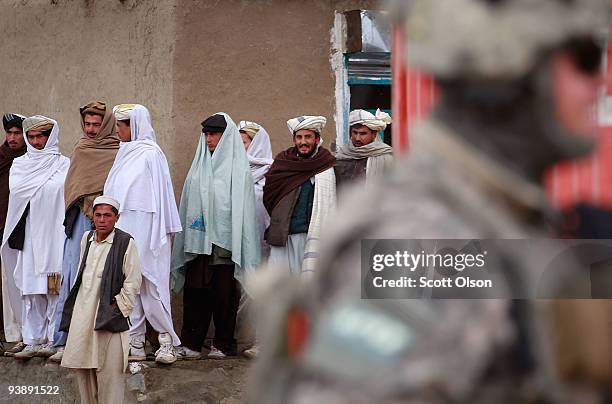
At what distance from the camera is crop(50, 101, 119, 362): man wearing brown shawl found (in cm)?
802

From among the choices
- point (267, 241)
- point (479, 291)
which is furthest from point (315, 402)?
point (267, 241)

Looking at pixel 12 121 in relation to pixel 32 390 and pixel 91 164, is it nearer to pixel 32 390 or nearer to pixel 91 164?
pixel 91 164

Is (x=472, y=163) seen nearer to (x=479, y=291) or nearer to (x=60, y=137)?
(x=479, y=291)

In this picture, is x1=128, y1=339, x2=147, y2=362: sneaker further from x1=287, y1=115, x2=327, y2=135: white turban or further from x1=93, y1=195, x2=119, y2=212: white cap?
x1=287, y1=115, x2=327, y2=135: white turban

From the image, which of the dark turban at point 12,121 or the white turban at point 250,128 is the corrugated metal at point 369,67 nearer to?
the white turban at point 250,128

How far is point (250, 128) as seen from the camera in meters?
8.48

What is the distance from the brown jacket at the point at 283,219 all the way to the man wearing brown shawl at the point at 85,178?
109cm

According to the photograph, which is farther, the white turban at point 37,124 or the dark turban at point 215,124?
the white turban at point 37,124

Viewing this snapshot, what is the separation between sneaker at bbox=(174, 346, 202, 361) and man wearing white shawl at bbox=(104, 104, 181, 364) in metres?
0.06

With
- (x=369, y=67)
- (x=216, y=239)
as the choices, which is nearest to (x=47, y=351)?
(x=216, y=239)

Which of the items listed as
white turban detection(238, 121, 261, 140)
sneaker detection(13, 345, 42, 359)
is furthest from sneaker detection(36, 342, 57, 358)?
white turban detection(238, 121, 261, 140)

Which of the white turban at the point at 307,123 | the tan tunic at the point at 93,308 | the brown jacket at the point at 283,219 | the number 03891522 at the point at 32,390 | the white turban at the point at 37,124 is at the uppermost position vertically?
the white turban at the point at 37,124

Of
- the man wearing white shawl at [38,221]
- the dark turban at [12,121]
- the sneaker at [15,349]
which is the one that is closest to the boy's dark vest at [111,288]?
the man wearing white shawl at [38,221]

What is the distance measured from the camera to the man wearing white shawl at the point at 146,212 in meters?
7.77
